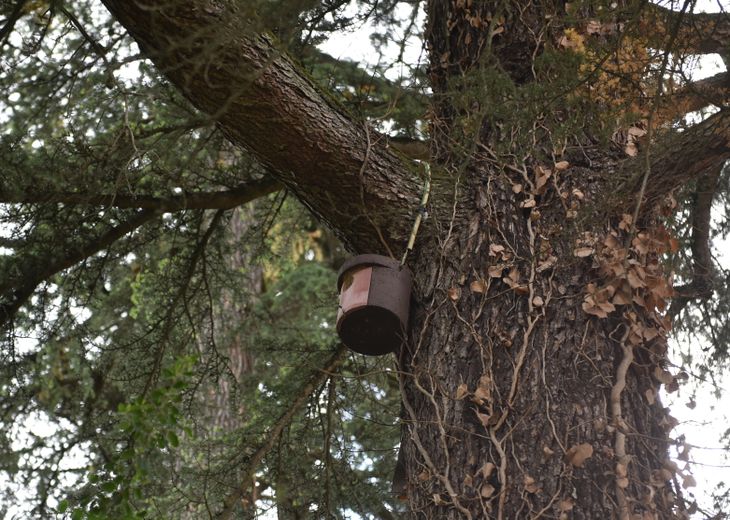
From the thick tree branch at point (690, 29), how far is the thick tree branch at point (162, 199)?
1546 millimetres

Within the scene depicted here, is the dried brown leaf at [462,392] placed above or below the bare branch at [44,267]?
below

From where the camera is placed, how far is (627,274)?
3.10m

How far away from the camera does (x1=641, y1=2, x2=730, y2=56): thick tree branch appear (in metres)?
3.14

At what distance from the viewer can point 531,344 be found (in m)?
3.04

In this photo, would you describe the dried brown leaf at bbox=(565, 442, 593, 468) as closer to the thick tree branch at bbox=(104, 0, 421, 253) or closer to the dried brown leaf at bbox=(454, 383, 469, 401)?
the dried brown leaf at bbox=(454, 383, 469, 401)

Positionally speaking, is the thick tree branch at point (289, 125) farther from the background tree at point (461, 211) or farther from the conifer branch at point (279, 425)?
the conifer branch at point (279, 425)

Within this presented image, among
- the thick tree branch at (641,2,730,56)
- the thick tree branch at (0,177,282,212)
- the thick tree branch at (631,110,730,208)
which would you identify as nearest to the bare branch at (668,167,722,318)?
the thick tree branch at (641,2,730,56)

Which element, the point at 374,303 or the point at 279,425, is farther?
the point at 279,425

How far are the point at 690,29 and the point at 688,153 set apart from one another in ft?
2.08

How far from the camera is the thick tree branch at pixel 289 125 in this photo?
294cm

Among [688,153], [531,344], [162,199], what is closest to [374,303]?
[531,344]

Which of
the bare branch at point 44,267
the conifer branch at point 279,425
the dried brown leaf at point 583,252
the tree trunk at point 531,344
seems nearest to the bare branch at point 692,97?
the tree trunk at point 531,344

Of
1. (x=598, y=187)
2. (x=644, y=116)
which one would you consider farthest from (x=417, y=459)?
(x=644, y=116)

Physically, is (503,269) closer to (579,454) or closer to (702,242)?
(579,454)
